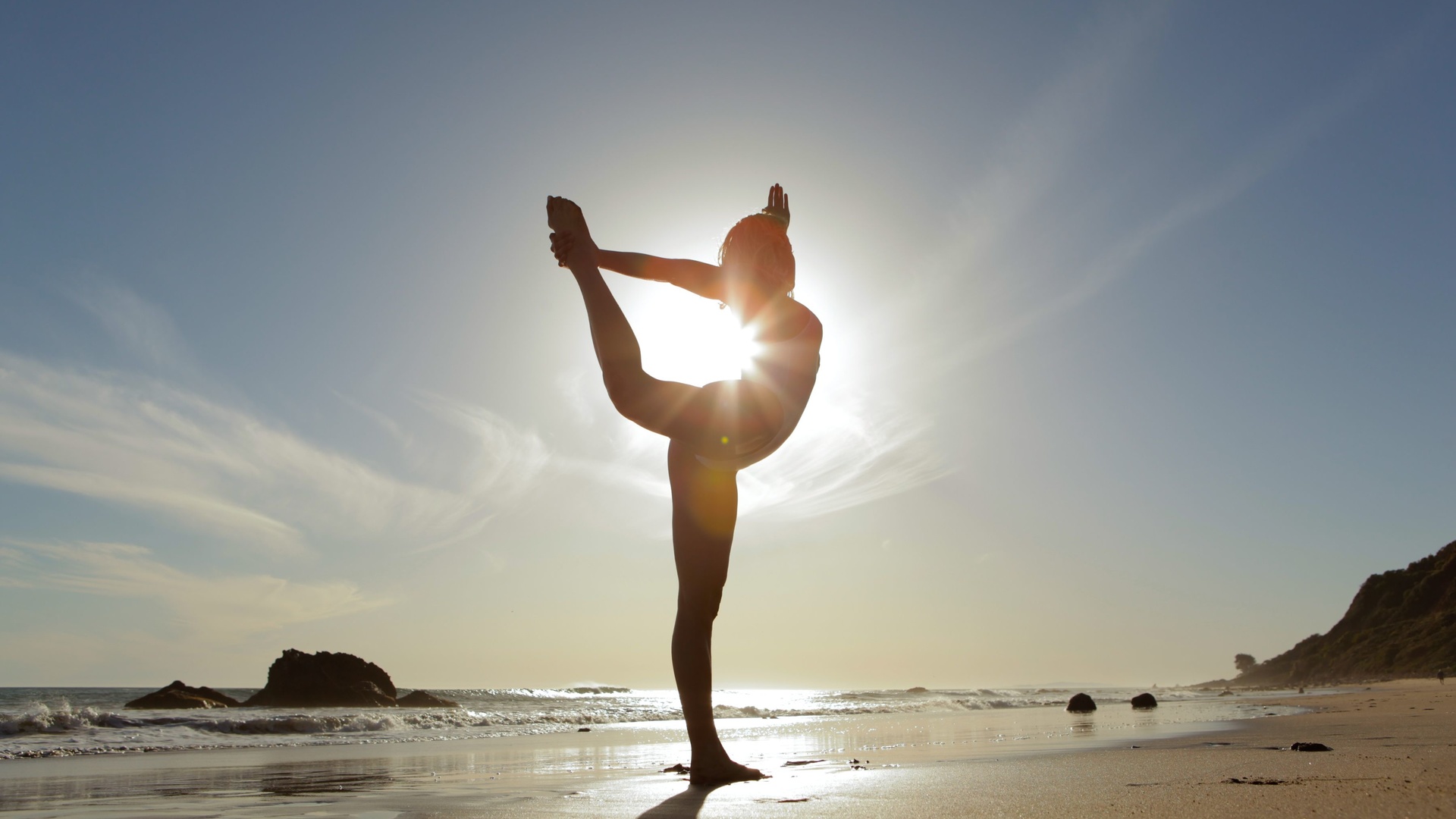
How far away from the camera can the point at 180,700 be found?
989 inches

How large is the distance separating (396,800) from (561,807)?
1030 millimetres

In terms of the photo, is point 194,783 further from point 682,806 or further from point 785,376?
point 785,376

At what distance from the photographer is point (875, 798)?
2795 millimetres

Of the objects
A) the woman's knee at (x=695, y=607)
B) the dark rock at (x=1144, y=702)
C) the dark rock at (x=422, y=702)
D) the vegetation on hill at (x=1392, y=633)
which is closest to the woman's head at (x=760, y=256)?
the woman's knee at (x=695, y=607)

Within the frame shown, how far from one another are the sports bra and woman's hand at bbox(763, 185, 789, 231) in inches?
21.8

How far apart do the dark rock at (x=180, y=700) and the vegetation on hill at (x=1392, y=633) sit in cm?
4970

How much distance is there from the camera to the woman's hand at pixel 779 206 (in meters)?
3.56

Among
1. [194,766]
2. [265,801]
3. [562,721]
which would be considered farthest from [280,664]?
[265,801]

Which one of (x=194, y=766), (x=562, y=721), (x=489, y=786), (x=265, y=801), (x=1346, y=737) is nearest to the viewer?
(x=265, y=801)

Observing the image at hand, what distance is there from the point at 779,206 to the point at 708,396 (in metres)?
1.20

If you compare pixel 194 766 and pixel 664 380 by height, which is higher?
pixel 664 380

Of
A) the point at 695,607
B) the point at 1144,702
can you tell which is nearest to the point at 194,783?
the point at 695,607

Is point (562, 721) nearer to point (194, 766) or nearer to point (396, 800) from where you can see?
point (194, 766)

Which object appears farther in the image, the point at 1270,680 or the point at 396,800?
the point at 1270,680
